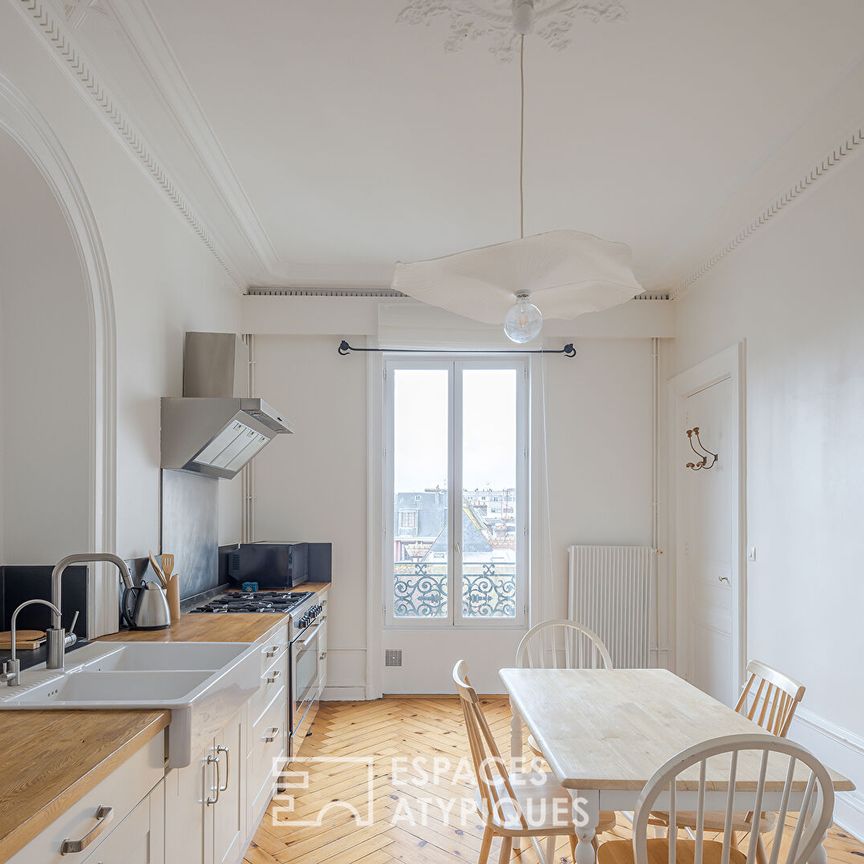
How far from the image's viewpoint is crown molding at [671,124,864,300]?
322 cm

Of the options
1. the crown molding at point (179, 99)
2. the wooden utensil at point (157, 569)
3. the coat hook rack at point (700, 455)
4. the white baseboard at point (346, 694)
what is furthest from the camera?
the white baseboard at point (346, 694)

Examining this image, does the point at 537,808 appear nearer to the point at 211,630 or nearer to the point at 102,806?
the point at 102,806

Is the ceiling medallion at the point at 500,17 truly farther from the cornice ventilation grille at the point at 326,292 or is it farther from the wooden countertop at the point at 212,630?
the cornice ventilation grille at the point at 326,292

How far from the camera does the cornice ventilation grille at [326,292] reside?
5633mm

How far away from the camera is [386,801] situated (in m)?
3.64

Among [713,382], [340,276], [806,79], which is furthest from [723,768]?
[340,276]

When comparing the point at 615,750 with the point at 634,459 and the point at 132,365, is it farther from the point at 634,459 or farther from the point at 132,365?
the point at 634,459

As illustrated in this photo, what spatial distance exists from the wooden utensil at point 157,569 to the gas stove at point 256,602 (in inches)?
17.9

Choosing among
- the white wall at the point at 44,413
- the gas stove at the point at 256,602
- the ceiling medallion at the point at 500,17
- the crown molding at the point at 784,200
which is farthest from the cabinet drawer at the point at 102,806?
the crown molding at the point at 784,200

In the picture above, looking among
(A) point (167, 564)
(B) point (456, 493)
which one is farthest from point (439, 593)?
(A) point (167, 564)

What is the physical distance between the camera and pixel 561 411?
5703mm

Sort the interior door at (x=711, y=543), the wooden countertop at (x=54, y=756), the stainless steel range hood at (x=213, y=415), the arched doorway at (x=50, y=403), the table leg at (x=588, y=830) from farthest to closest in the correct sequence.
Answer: the interior door at (x=711, y=543)
the stainless steel range hood at (x=213, y=415)
the arched doorway at (x=50, y=403)
the table leg at (x=588, y=830)
the wooden countertop at (x=54, y=756)

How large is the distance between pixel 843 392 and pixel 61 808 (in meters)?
3.17

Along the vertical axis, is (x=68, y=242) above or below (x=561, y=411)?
above
